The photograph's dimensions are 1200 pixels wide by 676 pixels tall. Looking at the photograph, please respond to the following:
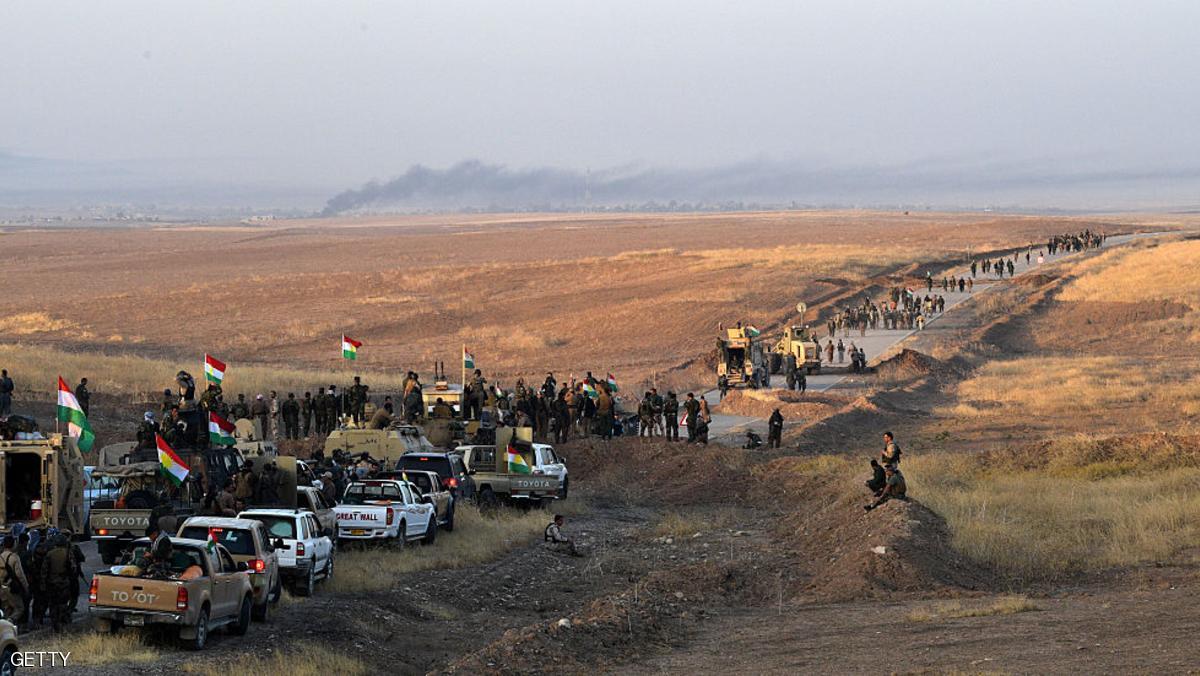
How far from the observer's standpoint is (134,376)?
47688 millimetres

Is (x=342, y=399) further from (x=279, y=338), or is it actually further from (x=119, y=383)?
(x=279, y=338)

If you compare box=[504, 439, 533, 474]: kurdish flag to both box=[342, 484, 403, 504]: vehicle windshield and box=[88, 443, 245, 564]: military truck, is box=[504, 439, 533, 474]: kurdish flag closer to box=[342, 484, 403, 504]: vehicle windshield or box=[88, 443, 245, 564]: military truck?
box=[88, 443, 245, 564]: military truck

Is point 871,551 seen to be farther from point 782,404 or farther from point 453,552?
point 782,404

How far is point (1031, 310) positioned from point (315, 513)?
61.8 meters

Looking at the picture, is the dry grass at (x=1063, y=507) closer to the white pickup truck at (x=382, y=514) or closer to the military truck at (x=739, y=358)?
the white pickup truck at (x=382, y=514)

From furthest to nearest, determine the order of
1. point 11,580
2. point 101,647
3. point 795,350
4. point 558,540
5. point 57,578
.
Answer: point 795,350 < point 558,540 < point 57,578 < point 11,580 < point 101,647

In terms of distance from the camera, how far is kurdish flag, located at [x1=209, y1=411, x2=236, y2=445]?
26547 mm

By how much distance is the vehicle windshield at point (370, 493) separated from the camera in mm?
23281

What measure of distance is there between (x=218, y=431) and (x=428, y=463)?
3532mm

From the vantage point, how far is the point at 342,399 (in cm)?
3750

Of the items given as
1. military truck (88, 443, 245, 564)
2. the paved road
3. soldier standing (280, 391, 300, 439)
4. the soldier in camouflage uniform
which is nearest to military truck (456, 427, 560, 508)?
the soldier in camouflage uniform

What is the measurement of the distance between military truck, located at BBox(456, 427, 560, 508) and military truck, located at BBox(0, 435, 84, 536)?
956 cm

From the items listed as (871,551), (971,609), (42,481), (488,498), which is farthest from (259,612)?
(488,498)

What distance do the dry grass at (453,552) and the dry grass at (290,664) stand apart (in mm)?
4159
